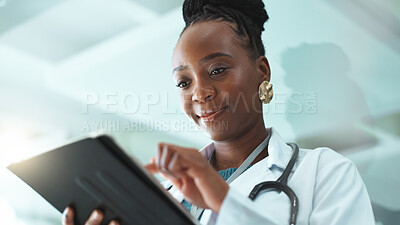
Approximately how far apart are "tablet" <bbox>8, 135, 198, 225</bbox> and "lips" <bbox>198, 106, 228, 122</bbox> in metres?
0.40

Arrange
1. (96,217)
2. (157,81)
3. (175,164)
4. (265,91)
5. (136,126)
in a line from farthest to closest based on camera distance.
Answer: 1. (136,126)
2. (157,81)
3. (265,91)
4. (96,217)
5. (175,164)

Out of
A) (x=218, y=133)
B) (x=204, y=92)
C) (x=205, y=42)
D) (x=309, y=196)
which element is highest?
(x=205, y=42)

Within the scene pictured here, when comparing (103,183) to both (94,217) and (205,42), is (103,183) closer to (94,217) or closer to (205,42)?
(94,217)

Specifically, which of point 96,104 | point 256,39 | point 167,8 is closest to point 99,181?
point 256,39

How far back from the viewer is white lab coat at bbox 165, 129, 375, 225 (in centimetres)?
73

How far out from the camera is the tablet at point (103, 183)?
0.67 metres

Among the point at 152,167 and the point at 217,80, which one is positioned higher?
the point at 217,80

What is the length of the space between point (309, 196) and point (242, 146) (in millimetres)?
312

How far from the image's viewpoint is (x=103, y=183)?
0.73 m

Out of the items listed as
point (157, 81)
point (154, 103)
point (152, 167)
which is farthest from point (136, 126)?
point (152, 167)

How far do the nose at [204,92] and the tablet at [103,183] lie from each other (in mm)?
411

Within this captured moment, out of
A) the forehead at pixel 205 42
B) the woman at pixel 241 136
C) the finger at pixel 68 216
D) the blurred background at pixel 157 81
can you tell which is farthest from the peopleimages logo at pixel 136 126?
the finger at pixel 68 216

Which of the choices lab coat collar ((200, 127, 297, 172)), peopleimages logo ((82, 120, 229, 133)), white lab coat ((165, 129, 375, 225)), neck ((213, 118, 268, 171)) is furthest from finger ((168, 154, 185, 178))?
peopleimages logo ((82, 120, 229, 133))

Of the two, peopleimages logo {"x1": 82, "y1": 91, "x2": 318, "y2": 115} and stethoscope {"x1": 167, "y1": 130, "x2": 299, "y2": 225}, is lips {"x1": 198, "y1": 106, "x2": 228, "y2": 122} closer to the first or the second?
stethoscope {"x1": 167, "y1": 130, "x2": 299, "y2": 225}
